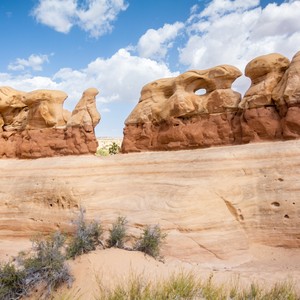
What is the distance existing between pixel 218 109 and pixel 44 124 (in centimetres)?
662

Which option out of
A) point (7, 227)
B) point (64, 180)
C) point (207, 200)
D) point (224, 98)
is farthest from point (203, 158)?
point (7, 227)

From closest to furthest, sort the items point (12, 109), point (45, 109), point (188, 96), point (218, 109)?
1. point (218, 109)
2. point (188, 96)
3. point (45, 109)
4. point (12, 109)

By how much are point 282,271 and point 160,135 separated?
5768 millimetres

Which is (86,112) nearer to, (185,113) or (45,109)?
(45,109)

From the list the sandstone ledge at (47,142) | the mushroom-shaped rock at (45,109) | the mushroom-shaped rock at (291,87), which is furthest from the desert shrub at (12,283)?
the mushroom-shaped rock at (45,109)

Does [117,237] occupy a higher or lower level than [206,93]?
lower

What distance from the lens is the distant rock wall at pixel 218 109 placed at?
377 inches

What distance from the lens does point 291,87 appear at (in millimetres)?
9297

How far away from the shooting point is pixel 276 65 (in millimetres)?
10078

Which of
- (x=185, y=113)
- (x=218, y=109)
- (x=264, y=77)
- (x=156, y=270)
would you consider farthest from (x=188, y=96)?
(x=156, y=270)

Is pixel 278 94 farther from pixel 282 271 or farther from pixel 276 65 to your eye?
pixel 282 271

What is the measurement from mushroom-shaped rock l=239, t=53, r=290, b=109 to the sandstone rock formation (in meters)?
5.54

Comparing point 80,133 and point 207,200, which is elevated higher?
point 80,133

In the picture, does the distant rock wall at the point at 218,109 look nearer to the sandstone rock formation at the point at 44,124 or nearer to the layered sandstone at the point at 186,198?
the layered sandstone at the point at 186,198
